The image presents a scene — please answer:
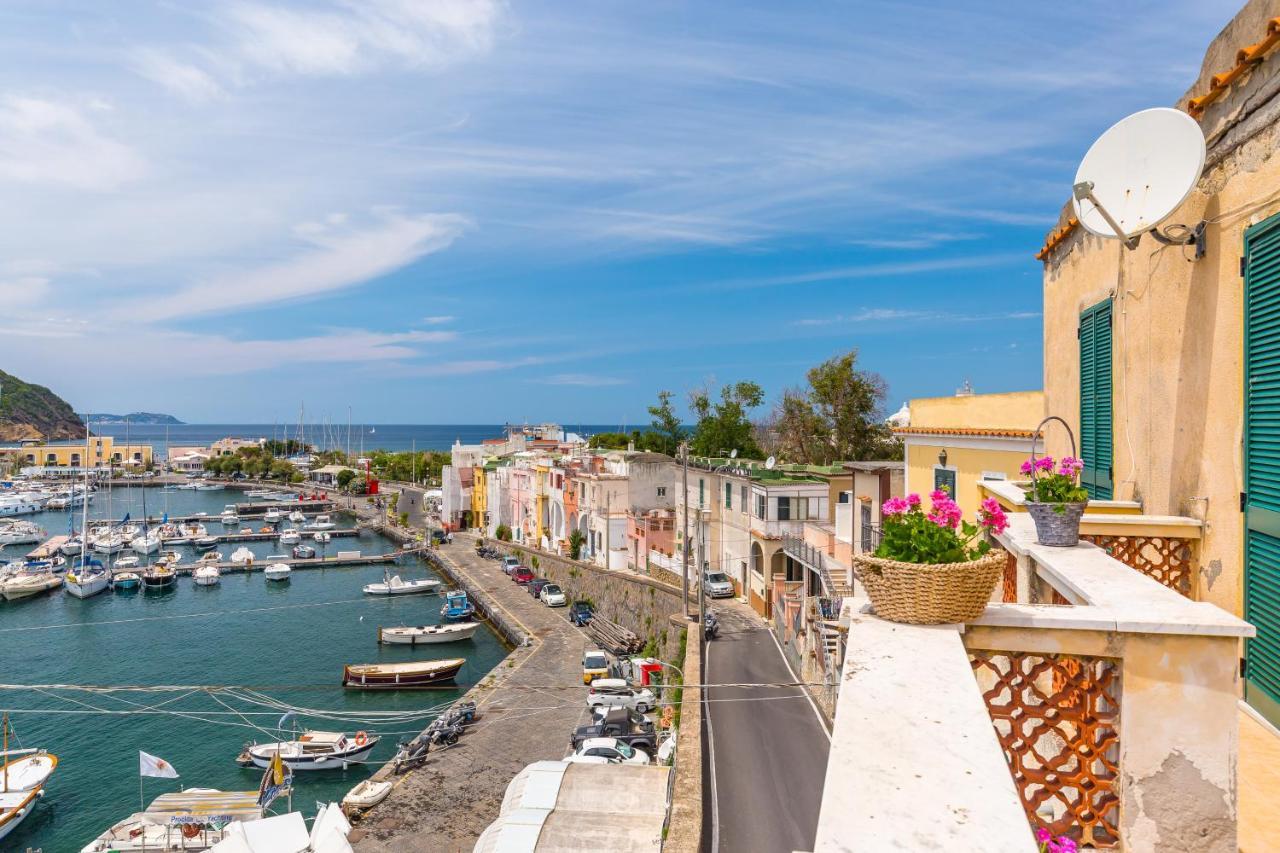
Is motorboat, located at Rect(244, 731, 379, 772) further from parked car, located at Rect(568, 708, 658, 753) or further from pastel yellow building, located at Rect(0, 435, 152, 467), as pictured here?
pastel yellow building, located at Rect(0, 435, 152, 467)

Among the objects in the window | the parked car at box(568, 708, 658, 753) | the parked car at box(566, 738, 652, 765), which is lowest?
the parked car at box(568, 708, 658, 753)

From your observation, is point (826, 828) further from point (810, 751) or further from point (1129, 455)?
point (810, 751)

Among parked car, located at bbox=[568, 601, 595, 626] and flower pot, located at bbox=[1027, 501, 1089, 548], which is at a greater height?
flower pot, located at bbox=[1027, 501, 1089, 548]

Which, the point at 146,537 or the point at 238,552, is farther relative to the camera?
the point at 146,537

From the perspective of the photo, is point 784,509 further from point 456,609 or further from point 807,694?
point 456,609

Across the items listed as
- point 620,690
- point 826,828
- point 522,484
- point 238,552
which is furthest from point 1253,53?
point 238,552

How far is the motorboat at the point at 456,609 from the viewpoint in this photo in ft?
148

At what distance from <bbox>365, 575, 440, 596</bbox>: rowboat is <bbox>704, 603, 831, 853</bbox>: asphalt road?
31.2 meters

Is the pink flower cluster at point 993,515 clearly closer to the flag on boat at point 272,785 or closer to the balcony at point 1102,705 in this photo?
the balcony at point 1102,705

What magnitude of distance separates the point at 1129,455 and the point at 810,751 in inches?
564

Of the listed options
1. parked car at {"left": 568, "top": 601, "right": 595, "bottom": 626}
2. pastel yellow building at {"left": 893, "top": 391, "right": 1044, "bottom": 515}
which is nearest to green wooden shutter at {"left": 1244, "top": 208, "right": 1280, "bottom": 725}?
pastel yellow building at {"left": 893, "top": 391, "right": 1044, "bottom": 515}

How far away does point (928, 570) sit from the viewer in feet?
9.55

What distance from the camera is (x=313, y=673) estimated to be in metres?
36.3

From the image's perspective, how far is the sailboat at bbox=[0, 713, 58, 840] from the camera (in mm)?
22281
